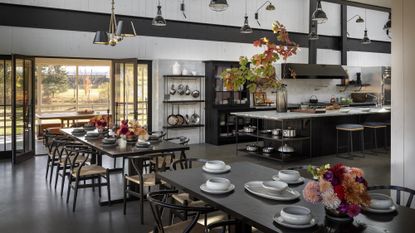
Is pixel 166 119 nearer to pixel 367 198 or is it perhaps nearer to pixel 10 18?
pixel 10 18

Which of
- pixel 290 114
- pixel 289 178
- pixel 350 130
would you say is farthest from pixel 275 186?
pixel 350 130

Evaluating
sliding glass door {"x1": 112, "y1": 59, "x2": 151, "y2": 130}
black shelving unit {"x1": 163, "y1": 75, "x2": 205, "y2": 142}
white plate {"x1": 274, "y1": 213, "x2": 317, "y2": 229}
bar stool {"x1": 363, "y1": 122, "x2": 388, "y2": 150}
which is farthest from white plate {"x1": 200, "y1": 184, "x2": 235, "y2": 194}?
bar stool {"x1": 363, "y1": 122, "x2": 388, "y2": 150}

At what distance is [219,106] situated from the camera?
9.76 metres

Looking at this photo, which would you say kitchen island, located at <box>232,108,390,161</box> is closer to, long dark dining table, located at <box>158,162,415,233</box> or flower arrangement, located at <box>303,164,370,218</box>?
long dark dining table, located at <box>158,162,415,233</box>

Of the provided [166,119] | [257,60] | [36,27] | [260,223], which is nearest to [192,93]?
[166,119]

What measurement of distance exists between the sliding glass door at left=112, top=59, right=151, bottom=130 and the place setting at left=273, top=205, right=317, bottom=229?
21.7 ft

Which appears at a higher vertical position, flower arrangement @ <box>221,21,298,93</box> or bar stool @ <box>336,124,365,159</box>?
flower arrangement @ <box>221,21,298,93</box>

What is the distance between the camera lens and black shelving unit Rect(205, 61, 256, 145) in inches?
382

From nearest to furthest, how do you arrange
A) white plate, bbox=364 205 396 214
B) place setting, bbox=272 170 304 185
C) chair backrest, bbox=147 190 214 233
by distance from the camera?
white plate, bbox=364 205 396 214, chair backrest, bbox=147 190 214 233, place setting, bbox=272 170 304 185

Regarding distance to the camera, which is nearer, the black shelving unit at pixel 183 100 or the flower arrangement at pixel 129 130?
the flower arrangement at pixel 129 130

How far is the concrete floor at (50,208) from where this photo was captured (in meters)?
3.98

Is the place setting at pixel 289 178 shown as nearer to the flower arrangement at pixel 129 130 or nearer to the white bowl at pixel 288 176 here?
the white bowl at pixel 288 176

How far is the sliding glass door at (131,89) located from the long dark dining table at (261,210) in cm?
545

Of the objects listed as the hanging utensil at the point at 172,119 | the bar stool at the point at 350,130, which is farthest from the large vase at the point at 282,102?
the hanging utensil at the point at 172,119
